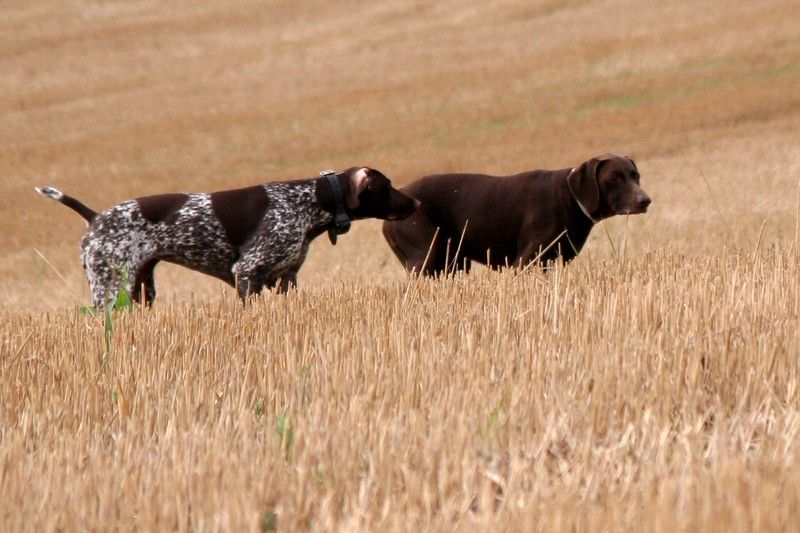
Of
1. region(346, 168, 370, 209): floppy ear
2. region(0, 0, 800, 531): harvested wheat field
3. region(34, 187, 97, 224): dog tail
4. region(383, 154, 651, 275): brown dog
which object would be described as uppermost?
region(34, 187, 97, 224): dog tail

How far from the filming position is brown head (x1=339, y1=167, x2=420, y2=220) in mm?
7582

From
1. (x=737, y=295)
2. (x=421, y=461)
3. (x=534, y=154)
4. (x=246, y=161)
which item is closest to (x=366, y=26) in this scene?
(x=246, y=161)

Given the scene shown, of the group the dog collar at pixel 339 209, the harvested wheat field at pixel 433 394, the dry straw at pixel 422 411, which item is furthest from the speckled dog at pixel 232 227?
the dry straw at pixel 422 411

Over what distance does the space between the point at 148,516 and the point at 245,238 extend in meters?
4.38

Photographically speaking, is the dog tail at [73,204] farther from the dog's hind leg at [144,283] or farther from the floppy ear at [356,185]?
the floppy ear at [356,185]

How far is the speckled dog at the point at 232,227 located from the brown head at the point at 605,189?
0.98 m

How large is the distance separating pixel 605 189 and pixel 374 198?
4.47 feet

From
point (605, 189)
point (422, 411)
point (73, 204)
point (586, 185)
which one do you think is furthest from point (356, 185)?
point (422, 411)

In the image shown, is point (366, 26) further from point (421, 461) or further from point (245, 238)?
point (421, 461)

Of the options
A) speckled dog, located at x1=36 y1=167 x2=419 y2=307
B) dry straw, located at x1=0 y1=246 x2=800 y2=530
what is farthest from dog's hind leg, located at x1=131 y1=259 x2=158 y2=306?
dry straw, located at x1=0 y1=246 x2=800 y2=530

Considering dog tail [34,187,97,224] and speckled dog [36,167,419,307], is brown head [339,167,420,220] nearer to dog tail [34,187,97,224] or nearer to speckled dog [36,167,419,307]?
speckled dog [36,167,419,307]

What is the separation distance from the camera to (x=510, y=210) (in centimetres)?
777

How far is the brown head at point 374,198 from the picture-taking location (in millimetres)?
7582

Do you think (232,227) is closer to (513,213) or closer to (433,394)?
(513,213)
